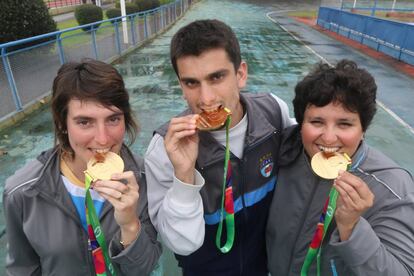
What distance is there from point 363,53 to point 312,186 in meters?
15.2

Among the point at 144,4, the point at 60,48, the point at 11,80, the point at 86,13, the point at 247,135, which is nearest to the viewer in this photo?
the point at 247,135

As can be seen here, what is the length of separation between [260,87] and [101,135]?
7.82m

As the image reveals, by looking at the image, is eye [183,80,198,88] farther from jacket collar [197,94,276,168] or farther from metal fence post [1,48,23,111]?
metal fence post [1,48,23,111]

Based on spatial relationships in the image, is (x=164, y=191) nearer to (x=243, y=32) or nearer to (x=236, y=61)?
(x=236, y=61)

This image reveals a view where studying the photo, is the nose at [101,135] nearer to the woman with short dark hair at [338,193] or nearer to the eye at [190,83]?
the eye at [190,83]

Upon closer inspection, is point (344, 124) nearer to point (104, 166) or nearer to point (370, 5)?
point (104, 166)

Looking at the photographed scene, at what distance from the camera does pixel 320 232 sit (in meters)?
1.75

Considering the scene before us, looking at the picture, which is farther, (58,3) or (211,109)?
(58,3)

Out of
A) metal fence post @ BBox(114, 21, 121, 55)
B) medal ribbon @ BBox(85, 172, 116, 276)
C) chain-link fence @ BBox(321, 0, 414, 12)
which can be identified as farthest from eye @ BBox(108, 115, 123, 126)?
chain-link fence @ BBox(321, 0, 414, 12)

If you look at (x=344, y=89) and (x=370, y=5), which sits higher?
(x=344, y=89)

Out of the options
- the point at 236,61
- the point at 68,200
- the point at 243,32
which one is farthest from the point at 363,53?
the point at 68,200

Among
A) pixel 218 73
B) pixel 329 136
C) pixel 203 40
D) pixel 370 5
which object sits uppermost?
pixel 203 40

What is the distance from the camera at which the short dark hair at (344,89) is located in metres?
1.78

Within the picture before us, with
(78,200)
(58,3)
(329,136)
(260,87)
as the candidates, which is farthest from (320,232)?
(58,3)
